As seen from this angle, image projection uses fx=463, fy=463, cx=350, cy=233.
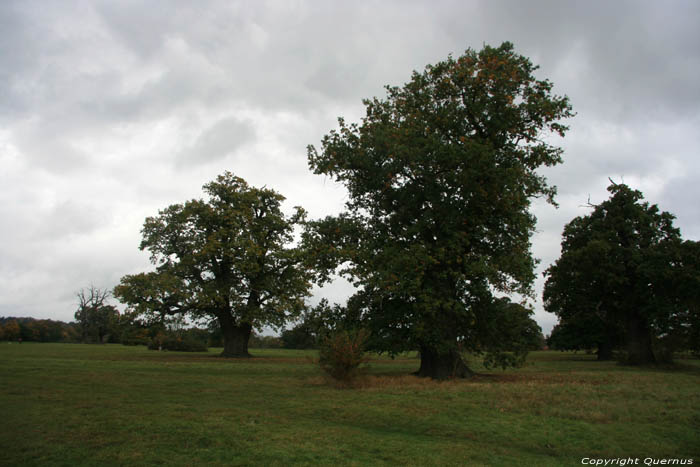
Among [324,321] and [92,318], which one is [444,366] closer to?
[324,321]

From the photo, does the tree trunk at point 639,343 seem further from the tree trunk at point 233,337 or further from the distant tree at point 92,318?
the distant tree at point 92,318

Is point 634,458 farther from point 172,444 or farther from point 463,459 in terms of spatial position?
point 172,444

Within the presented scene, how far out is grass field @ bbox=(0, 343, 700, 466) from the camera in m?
7.89

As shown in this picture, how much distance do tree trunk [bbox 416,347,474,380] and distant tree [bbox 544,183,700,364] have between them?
19106 millimetres

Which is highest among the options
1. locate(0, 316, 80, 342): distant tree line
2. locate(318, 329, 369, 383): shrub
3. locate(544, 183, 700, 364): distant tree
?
locate(544, 183, 700, 364): distant tree

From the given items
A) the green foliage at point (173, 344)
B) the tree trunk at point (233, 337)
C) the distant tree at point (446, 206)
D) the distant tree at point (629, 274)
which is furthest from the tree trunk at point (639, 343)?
the green foliage at point (173, 344)

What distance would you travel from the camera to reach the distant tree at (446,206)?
20.4 metres

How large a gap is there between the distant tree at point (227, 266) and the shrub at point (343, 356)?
2099 cm

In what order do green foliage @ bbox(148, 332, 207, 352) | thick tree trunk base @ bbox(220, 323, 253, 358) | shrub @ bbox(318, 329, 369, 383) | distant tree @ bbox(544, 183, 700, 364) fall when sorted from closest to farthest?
shrub @ bbox(318, 329, 369, 383) < distant tree @ bbox(544, 183, 700, 364) < thick tree trunk base @ bbox(220, 323, 253, 358) < green foliage @ bbox(148, 332, 207, 352)

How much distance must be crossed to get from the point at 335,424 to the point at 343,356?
6337 mm

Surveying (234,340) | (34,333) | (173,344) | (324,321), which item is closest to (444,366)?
(324,321)

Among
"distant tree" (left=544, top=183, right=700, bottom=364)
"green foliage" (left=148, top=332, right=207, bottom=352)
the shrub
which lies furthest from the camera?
"green foliage" (left=148, top=332, right=207, bottom=352)

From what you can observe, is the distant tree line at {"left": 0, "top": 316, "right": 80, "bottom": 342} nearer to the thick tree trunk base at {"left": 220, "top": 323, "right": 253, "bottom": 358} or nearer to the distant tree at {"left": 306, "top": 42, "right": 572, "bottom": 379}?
the thick tree trunk base at {"left": 220, "top": 323, "right": 253, "bottom": 358}

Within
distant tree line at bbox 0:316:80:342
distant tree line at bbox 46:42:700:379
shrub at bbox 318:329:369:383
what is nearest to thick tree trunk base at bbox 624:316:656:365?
distant tree line at bbox 46:42:700:379
